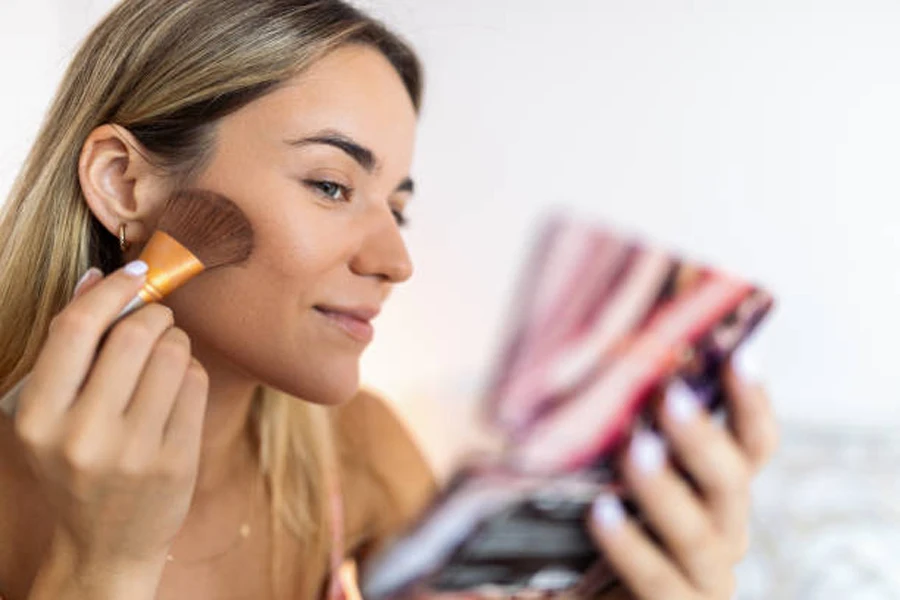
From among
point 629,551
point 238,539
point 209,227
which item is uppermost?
point 209,227

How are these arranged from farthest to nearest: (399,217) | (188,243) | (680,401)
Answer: (399,217) < (188,243) < (680,401)

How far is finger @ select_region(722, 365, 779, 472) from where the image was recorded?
0.43 m

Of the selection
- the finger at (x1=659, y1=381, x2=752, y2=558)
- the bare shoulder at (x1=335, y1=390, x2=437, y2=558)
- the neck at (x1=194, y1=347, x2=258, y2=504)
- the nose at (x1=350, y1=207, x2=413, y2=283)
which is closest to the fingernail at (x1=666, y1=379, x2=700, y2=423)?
the finger at (x1=659, y1=381, x2=752, y2=558)

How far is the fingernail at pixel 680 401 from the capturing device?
0.43 metres

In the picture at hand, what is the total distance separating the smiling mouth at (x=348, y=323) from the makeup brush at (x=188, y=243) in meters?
0.06

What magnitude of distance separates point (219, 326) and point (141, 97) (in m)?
0.16

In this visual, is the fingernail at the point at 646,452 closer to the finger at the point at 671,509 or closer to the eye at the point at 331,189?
the finger at the point at 671,509

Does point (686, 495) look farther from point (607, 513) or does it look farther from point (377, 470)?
point (377, 470)

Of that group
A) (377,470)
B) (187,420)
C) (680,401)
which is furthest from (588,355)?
(377,470)

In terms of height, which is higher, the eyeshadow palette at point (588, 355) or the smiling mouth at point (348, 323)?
the eyeshadow palette at point (588, 355)

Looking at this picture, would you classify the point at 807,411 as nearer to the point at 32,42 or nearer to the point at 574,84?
the point at 574,84

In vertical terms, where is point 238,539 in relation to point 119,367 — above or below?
below

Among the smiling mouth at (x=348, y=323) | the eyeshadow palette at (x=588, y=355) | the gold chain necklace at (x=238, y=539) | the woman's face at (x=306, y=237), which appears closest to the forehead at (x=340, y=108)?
the woman's face at (x=306, y=237)

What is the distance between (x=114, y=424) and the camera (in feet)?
1.56
